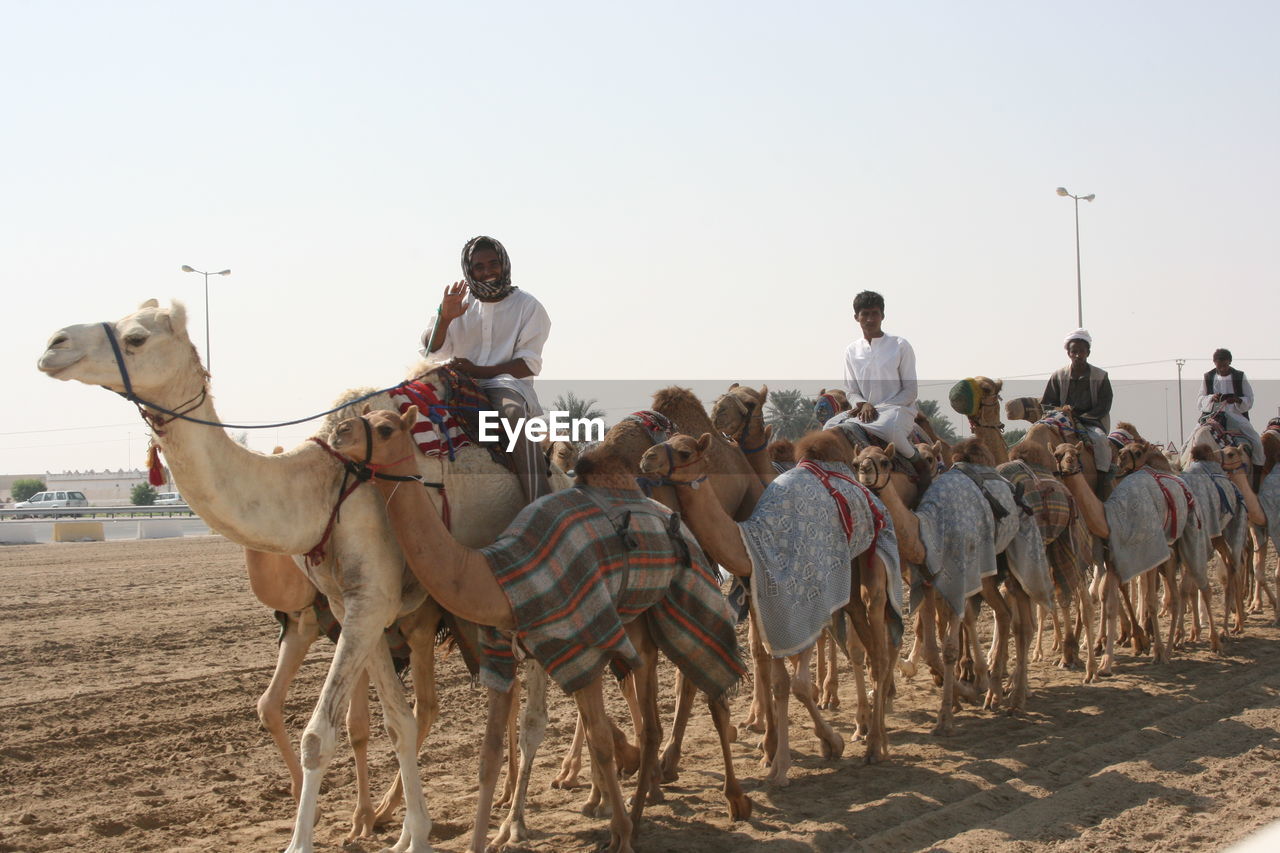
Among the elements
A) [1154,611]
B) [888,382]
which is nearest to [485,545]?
[888,382]

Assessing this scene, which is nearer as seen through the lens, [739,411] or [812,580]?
[812,580]

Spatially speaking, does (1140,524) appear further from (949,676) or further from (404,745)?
(404,745)

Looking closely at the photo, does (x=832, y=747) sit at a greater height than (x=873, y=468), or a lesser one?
lesser

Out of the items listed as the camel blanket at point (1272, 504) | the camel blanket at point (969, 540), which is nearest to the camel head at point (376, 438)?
the camel blanket at point (969, 540)

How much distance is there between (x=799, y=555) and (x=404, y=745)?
254 centimetres

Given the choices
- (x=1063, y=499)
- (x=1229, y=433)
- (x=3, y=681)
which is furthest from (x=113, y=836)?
(x=1229, y=433)

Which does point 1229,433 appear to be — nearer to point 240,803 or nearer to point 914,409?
point 914,409

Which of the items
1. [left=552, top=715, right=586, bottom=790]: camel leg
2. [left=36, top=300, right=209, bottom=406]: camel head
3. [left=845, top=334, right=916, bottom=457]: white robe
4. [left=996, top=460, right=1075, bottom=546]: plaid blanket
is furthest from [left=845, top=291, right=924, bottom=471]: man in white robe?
[left=36, top=300, right=209, bottom=406]: camel head

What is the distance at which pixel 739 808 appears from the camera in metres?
6.64

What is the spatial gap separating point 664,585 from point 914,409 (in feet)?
14.5

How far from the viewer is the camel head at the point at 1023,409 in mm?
11609

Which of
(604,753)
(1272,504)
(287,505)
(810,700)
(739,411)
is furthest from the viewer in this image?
(1272,504)

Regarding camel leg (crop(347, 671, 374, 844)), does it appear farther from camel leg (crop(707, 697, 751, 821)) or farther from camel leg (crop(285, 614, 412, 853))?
camel leg (crop(707, 697, 751, 821))

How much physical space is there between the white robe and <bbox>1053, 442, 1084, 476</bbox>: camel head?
1.87 meters
